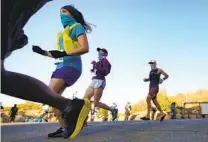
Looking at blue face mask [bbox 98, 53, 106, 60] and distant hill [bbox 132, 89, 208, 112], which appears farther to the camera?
distant hill [bbox 132, 89, 208, 112]

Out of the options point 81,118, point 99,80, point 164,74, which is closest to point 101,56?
point 99,80

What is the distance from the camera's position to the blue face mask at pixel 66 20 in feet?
15.6

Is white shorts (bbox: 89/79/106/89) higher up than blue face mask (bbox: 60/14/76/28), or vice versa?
blue face mask (bbox: 60/14/76/28)

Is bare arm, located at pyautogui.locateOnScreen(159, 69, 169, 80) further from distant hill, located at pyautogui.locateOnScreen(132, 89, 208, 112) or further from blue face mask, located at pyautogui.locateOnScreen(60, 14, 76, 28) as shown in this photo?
distant hill, located at pyautogui.locateOnScreen(132, 89, 208, 112)

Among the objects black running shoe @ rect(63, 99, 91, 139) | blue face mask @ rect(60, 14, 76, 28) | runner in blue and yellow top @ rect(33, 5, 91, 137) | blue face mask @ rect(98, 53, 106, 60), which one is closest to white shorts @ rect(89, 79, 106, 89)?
blue face mask @ rect(98, 53, 106, 60)

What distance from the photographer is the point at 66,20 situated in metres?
4.80

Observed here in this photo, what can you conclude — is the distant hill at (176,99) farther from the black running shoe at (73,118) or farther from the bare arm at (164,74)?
the black running shoe at (73,118)

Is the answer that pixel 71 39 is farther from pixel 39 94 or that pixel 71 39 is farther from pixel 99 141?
pixel 39 94

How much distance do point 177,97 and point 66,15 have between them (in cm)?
4321

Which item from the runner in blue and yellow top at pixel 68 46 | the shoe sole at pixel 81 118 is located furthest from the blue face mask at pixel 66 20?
the shoe sole at pixel 81 118

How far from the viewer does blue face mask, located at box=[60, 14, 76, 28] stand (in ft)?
15.6

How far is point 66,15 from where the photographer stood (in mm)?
4812

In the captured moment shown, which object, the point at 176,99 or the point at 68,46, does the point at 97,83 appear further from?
the point at 176,99

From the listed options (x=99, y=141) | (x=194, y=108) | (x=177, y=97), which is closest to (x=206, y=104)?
(x=194, y=108)
